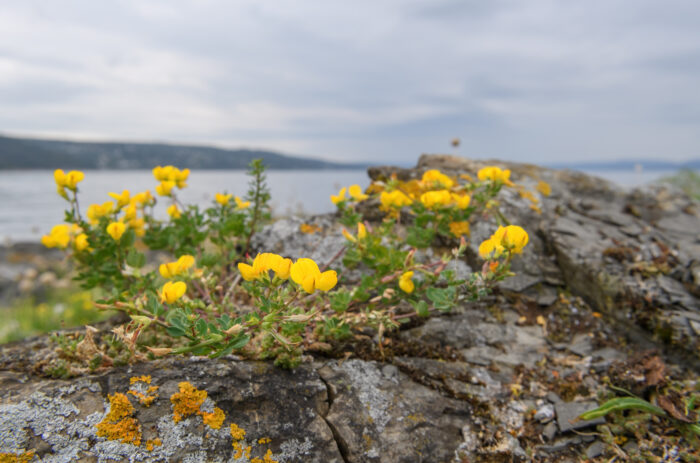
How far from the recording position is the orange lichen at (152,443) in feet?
5.99

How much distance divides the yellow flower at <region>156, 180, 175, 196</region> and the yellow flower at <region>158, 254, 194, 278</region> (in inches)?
33.8

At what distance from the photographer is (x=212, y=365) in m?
2.24

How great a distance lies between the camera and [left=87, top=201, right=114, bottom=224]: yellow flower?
2.86 m

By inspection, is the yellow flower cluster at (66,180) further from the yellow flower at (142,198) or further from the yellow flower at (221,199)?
the yellow flower at (221,199)

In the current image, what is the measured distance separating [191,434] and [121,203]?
1.75 meters

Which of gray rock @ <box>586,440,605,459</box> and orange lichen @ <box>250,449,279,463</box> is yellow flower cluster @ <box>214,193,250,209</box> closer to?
orange lichen @ <box>250,449,279,463</box>

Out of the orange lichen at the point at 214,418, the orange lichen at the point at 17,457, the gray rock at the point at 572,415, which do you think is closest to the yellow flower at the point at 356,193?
the orange lichen at the point at 214,418

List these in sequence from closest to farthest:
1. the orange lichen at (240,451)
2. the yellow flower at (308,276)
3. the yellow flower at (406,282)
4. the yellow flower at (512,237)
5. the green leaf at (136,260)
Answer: the yellow flower at (308,276), the orange lichen at (240,451), the yellow flower at (512,237), the yellow flower at (406,282), the green leaf at (136,260)

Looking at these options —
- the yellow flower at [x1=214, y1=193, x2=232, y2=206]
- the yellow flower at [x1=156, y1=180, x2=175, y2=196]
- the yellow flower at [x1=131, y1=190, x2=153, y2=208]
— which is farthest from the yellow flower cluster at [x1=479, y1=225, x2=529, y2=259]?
the yellow flower at [x1=131, y1=190, x2=153, y2=208]

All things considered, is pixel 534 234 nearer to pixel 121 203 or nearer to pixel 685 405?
pixel 685 405

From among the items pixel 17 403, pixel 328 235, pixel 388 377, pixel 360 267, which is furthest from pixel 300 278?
pixel 328 235

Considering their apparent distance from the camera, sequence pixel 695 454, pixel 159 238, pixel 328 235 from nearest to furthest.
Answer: pixel 695 454 → pixel 159 238 → pixel 328 235

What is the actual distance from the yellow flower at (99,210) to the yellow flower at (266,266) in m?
1.66

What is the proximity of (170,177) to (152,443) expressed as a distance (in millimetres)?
1981
